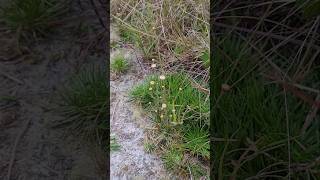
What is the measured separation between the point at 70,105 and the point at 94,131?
80 millimetres

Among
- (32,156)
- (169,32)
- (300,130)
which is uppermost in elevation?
(169,32)

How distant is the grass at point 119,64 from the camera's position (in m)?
1.23

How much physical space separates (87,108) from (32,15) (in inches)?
→ 10.2

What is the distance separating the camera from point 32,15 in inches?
53.2

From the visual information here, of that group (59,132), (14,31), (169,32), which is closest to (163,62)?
(169,32)

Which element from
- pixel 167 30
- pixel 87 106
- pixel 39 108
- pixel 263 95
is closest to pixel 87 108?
pixel 87 106

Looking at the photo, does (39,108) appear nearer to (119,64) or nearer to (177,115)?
(119,64)

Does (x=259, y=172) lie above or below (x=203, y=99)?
below

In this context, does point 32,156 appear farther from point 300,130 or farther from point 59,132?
point 300,130

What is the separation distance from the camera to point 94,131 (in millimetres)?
1254

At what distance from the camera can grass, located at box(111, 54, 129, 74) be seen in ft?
4.03

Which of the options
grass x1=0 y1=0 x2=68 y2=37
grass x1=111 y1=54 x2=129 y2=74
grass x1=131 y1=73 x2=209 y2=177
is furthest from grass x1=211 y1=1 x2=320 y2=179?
grass x1=0 y1=0 x2=68 y2=37

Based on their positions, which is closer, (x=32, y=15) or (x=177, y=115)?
(x=177, y=115)

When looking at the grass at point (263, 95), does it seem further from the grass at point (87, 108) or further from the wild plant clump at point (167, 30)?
the grass at point (87, 108)
